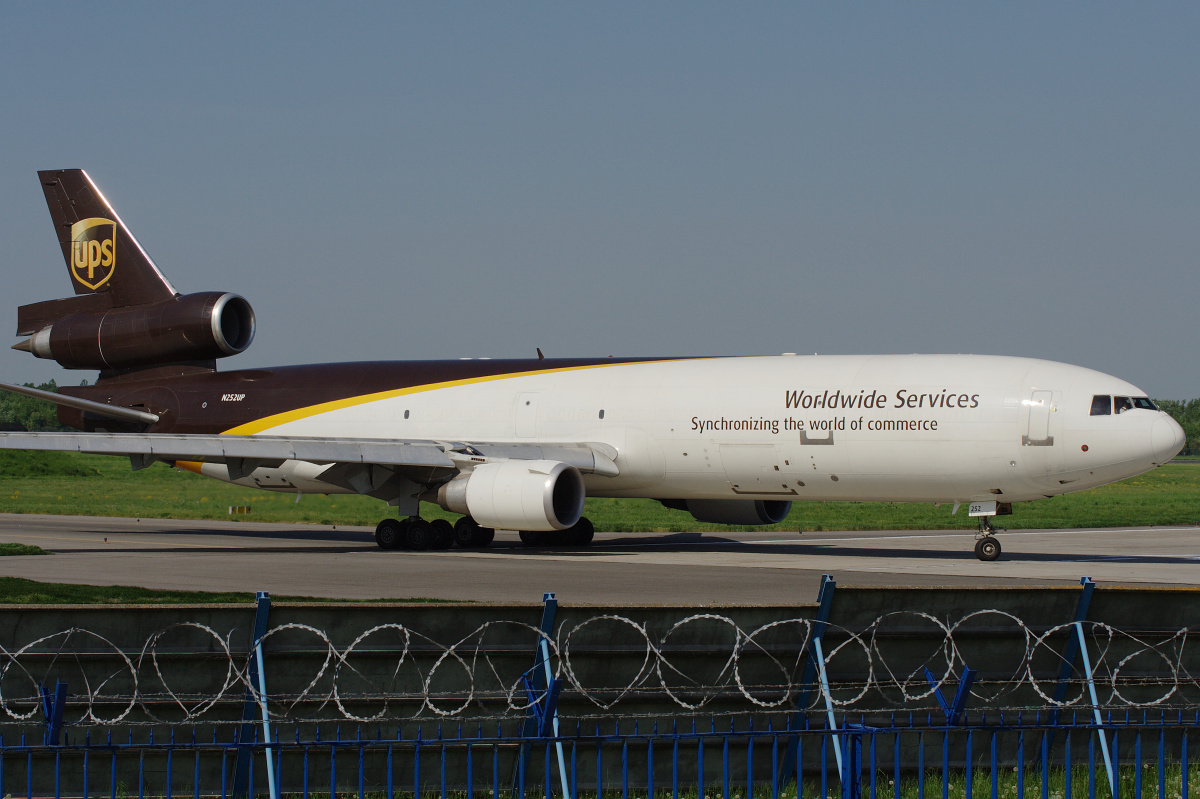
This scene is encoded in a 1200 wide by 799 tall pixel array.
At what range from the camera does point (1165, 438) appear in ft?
66.5

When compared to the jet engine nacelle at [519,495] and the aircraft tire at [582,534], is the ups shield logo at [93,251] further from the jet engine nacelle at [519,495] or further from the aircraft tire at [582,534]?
the aircraft tire at [582,534]

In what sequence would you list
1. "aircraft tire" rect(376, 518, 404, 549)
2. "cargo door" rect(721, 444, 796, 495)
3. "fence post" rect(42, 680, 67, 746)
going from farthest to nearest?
"aircraft tire" rect(376, 518, 404, 549), "cargo door" rect(721, 444, 796, 495), "fence post" rect(42, 680, 67, 746)

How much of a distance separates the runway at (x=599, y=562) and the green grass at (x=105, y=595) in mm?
886

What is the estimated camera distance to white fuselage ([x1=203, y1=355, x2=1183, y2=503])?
20859 mm

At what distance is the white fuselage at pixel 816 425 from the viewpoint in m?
20.9

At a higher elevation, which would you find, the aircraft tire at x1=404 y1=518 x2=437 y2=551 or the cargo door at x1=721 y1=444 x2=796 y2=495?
the cargo door at x1=721 y1=444 x2=796 y2=495

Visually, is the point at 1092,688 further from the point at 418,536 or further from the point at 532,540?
the point at 532,540

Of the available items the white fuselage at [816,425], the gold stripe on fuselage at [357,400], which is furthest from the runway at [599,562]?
the gold stripe on fuselage at [357,400]

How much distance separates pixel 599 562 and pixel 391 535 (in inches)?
206

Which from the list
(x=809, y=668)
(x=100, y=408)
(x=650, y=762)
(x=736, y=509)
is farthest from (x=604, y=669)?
(x=100, y=408)

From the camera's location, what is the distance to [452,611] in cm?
720

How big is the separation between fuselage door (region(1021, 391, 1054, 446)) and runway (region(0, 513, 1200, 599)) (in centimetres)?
218

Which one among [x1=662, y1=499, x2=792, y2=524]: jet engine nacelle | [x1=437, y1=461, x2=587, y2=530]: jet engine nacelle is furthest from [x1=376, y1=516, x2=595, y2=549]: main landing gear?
[x1=662, y1=499, x2=792, y2=524]: jet engine nacelle

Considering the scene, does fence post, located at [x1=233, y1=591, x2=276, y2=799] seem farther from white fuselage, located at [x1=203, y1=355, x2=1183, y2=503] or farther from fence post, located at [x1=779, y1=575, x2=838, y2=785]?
white fuselage, located at [x1=203, y1=355, x2=1183, y2=503]
